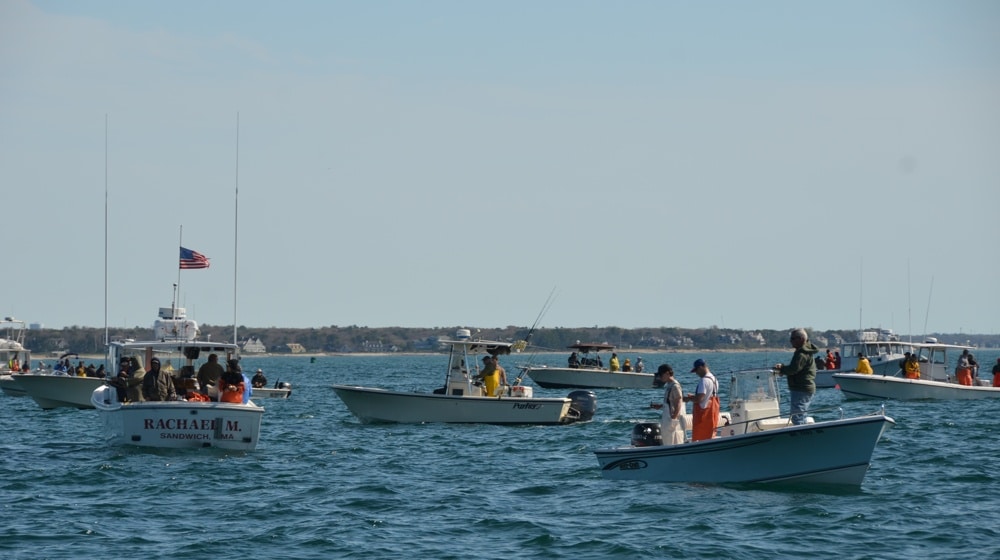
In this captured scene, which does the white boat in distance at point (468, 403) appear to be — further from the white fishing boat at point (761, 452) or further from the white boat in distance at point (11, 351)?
the white boat in distance at point (11, 351)

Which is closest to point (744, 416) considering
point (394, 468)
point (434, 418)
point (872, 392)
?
point (394, 468)

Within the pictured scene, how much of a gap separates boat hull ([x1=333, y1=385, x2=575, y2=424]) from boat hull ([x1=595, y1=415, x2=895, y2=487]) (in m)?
13.5

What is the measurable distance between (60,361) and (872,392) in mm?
29761

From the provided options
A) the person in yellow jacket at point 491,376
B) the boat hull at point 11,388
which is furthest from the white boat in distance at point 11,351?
the person in yellow jacket at point 491,376

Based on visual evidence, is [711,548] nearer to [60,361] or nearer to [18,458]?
[18,458]

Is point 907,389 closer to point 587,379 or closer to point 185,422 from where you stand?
point 587,379

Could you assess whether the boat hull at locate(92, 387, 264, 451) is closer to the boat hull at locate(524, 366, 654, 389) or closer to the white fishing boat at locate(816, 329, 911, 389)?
the white fishing boat at locate(816, 329, 911, 389)

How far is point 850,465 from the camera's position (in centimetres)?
2055

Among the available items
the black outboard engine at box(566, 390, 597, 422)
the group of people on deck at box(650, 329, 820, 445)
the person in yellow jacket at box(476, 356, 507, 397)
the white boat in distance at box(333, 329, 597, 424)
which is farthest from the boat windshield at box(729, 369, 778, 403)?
the black outboard engine at box(566, 390, 597, 422)

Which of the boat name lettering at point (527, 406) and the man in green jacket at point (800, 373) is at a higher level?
the man in green jacket at point (800, 373)

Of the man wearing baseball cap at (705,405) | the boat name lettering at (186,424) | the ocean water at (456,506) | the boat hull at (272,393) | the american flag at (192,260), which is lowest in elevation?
the ocean water at (456,506)

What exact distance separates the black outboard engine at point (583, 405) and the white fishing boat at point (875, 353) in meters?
18.8

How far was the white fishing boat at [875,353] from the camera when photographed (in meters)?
52.1

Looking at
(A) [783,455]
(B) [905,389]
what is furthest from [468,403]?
(B) [905,389]
